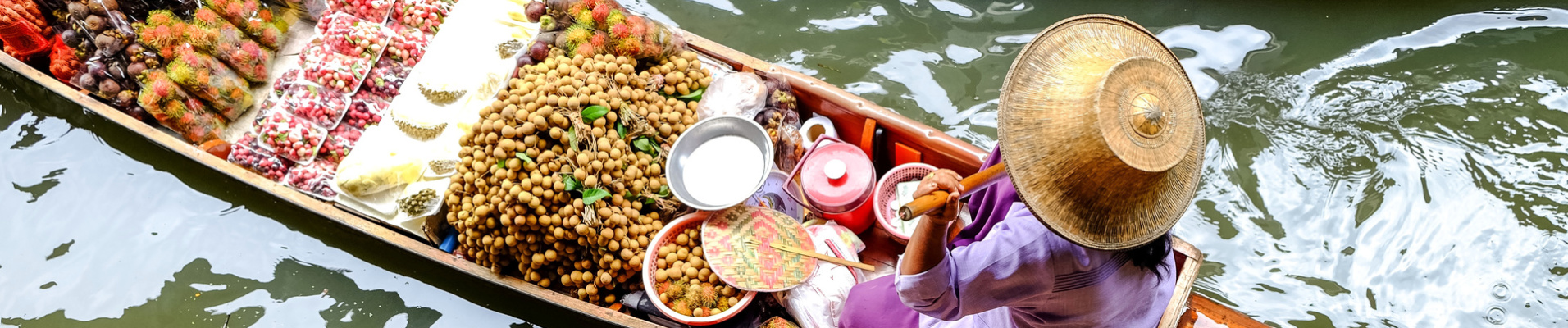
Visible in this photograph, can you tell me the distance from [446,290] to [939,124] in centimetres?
202

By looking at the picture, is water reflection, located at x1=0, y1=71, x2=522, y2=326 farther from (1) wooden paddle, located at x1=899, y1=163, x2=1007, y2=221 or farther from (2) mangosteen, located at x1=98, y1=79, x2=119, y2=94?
(1) wooden paddle, located at x1=899, y1=163, x2=1007, y2=221

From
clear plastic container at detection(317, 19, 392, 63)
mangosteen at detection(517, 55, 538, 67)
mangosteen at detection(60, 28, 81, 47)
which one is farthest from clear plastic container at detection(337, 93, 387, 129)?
mangosteen at detection(60, 28, 81, 47)

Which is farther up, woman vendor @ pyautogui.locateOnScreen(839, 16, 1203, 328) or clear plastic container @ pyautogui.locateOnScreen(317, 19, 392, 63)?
woman vendor @ pyautogui.locateOnScreen(839, 16, 1203, 328)

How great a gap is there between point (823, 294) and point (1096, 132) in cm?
118

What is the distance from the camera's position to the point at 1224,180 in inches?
111

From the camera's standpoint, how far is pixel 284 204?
308 centimetres

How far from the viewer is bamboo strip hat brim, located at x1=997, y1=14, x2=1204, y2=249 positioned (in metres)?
1.20

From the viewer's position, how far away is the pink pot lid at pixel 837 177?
7.54 feet

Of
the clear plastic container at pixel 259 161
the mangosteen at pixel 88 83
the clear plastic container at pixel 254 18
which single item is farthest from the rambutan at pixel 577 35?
the mangosteen at pixel 88 83

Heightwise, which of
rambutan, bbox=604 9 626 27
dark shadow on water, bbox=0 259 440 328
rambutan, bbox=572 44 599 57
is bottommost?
dark shadow on water, bbox=0 259 440 328

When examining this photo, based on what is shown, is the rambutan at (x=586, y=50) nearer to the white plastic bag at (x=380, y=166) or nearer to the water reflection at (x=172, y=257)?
the white plastic bag at (x=380, y=166)

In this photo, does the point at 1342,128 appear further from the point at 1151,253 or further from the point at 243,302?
the point at 243,302

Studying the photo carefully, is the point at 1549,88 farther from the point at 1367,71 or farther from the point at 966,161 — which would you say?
the point at 966,161

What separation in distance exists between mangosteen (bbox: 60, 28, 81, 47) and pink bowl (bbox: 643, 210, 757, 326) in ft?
7.98
